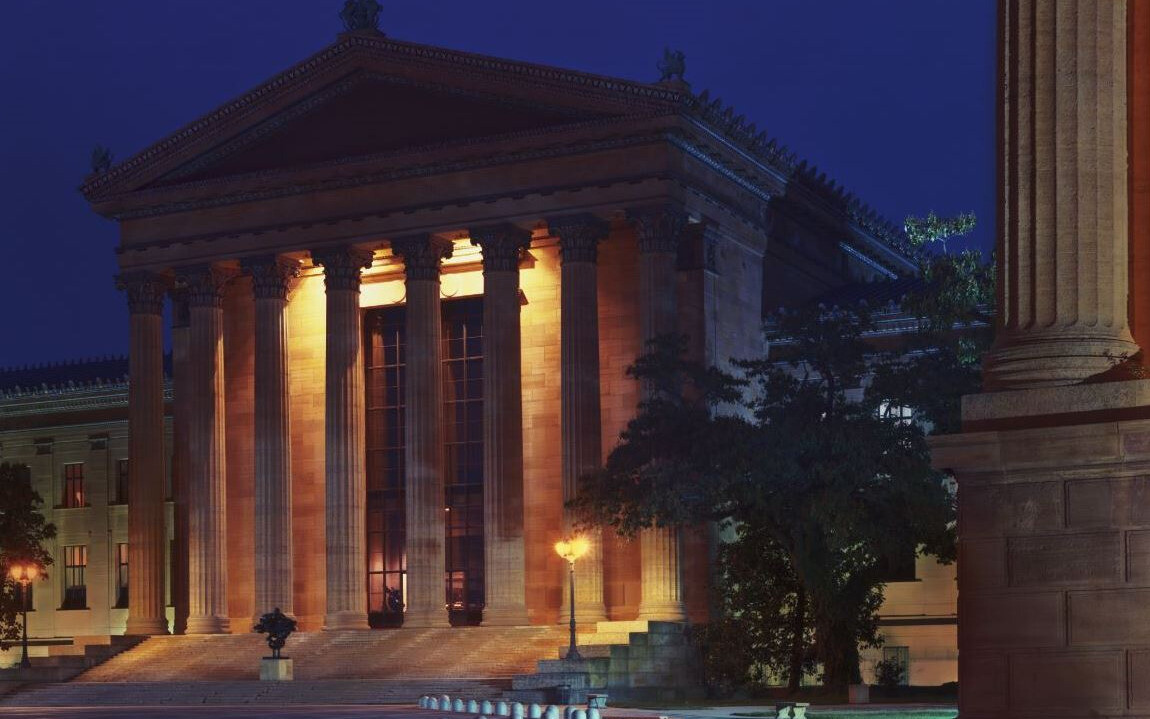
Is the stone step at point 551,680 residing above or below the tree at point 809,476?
below

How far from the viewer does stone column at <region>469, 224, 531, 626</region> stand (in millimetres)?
60625

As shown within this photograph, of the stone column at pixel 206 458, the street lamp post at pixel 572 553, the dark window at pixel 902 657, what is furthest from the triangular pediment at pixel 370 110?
the dark window at pixel 902 657

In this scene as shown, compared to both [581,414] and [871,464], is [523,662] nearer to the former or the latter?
[581,414]

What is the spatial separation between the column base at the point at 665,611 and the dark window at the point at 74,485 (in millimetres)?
32864

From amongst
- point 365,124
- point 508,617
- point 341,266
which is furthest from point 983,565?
point 365,124

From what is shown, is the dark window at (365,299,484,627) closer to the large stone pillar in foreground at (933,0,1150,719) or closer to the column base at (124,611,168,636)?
the column base at (124,611,168,636)

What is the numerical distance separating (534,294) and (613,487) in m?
13.0

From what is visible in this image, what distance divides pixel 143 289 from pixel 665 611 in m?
23.3

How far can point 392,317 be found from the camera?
225 feet

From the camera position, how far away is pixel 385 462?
2675 inches

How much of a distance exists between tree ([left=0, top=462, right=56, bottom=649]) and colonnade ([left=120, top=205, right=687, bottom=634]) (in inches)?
226

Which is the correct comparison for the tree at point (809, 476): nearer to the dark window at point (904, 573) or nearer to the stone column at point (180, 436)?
the dark window at point (904, 573)

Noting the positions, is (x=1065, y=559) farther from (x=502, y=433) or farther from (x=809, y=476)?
(x=502, y=433)

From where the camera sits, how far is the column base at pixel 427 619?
61812 millimetres
